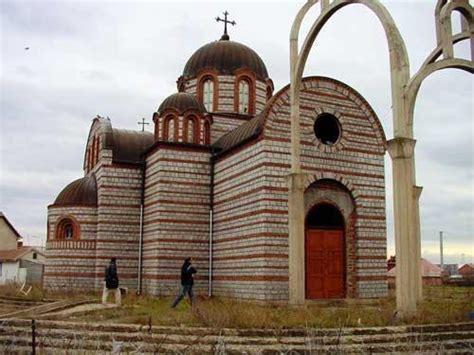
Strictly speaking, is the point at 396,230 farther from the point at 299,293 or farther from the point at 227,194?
the point at 227,194

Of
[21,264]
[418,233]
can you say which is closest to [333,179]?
[418,233]

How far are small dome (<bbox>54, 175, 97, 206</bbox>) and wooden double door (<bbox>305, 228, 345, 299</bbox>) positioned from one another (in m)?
10.2

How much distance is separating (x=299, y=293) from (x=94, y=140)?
14.7 metres

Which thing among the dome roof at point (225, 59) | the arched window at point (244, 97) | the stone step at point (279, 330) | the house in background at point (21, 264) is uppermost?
the dome roof at point (225, 59)

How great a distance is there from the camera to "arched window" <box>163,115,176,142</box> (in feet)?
74.3

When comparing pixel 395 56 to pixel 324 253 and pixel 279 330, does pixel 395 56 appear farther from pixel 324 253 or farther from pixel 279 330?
pixel 324 253

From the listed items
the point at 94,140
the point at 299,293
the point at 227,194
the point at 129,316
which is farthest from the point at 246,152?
the point at 94,140

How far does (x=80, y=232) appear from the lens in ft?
78.0

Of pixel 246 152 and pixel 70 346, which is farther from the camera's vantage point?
pixel 246 152

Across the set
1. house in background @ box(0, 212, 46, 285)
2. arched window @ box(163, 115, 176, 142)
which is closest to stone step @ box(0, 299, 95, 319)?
arched window @ box(163, 115, 176, 142)

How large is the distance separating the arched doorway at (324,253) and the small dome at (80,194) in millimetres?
10086

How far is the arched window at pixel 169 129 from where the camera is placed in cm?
2266

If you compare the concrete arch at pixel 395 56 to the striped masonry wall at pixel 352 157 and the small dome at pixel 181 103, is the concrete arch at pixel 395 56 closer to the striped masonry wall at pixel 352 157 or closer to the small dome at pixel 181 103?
the striped masonry wall at pixel 352 157

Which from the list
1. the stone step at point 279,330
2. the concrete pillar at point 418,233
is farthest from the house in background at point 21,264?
the concrete pillar at point 418,233
